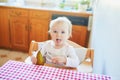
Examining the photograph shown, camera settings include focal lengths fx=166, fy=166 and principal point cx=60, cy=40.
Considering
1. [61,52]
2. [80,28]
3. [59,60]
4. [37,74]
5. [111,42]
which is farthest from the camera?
[80,28]

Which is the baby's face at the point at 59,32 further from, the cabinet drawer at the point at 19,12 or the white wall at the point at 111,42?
the cabinet drawer at the point at 19,12

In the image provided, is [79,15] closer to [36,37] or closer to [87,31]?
[87,31]

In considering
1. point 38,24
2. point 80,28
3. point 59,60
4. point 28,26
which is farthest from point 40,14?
point 59,60

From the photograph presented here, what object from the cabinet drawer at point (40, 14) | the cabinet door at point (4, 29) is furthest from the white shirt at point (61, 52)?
the cabinet door at point (4, 29)

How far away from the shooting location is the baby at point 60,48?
1.21 m

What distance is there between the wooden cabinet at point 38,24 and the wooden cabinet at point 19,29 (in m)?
0.11

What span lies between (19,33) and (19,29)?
74 millimetres

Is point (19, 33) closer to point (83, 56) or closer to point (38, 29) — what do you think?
point (38, 29)

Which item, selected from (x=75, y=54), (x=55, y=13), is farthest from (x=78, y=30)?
(x=75, y=54)

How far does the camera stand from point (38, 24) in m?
2.86

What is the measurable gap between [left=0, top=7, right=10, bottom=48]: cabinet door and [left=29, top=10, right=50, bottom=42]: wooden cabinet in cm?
46

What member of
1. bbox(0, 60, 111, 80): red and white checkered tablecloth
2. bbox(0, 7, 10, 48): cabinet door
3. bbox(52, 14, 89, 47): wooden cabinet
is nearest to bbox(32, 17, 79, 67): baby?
bbox(0, 60, 111, 80): red and white checkered tablecloth

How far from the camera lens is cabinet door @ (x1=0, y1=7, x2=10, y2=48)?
2960 mm

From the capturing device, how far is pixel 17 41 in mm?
3053
